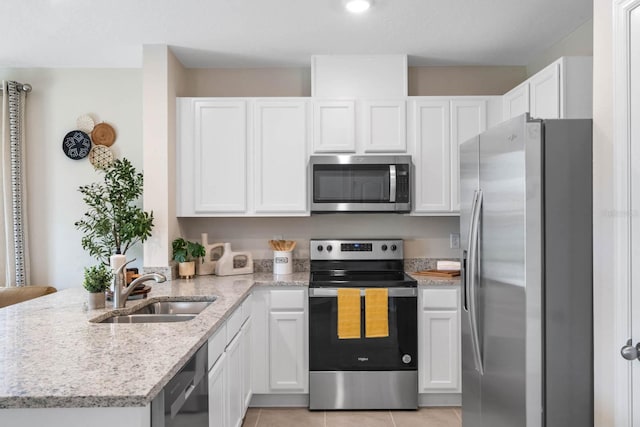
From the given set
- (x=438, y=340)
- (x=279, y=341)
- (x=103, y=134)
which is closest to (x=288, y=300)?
(x=279, y=341)

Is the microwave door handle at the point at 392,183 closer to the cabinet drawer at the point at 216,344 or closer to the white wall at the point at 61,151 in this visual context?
the cabinet drawer at the point at 216,344

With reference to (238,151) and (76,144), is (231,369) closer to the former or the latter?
(238,151)

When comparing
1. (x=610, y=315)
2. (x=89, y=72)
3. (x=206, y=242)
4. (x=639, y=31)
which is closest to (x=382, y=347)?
(x=206, y=242)

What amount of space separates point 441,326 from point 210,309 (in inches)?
66.5

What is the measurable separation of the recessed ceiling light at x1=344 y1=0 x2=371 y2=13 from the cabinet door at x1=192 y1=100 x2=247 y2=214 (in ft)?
3.79

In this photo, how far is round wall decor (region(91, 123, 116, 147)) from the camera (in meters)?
3.71

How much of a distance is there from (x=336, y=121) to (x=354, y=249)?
3.29 ft

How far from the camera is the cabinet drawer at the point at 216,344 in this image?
1.94 metres

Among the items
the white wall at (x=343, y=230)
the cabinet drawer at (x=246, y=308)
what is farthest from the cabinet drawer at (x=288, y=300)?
the white wall at (x=343, y=230)

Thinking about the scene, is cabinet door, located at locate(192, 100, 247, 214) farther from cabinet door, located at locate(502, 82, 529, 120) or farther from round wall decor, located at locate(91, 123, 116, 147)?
cabinet door, located at locate(502, 82, 529, 120)

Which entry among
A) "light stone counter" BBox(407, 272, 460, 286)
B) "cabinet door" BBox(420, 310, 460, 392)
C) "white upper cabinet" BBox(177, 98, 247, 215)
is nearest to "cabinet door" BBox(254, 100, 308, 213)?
"white upper cabinet" BBox(177, 98, 247, 215)

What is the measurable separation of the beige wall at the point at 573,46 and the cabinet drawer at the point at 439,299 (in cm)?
173

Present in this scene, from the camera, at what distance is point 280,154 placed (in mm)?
3416

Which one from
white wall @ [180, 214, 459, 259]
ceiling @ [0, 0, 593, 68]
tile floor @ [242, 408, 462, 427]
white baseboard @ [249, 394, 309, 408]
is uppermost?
ceiling @ [0, 0, 593, 68]
